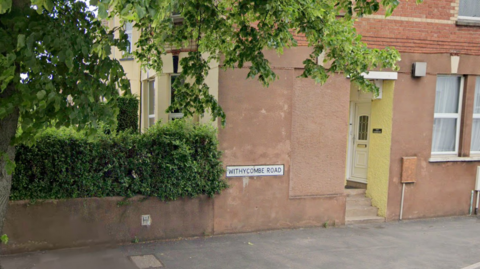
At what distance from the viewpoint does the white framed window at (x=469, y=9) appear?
9516 millimetres

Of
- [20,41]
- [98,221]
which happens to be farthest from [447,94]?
[20,41]

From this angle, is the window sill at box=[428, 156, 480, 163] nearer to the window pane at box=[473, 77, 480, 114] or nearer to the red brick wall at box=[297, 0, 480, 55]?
the window pane at box=[473, 77, 480, 114]

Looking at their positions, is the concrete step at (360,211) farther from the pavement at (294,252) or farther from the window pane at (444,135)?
the window pane at (444,135)

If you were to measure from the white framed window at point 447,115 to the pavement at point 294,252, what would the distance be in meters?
2.10

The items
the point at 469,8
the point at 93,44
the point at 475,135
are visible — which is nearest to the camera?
the point at 93,44

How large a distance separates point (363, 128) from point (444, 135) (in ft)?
6.05

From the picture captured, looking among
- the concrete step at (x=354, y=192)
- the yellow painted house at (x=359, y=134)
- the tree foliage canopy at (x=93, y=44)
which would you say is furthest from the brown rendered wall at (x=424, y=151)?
the tree foliage canopy at (x=93, y=44)

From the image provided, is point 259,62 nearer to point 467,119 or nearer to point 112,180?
point 112,180

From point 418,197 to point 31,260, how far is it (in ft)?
25.2

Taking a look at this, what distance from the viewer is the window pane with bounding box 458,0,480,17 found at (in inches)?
375

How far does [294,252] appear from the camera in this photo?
22.1 ft

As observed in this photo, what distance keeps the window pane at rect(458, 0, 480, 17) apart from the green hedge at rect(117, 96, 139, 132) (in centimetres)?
830

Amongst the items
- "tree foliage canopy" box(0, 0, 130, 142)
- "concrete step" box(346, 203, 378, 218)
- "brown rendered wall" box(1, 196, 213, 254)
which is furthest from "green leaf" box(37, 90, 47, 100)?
"concrete step" box(346, 203, 378, 218)

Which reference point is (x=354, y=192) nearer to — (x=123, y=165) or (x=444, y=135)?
(x=444, y=135)
